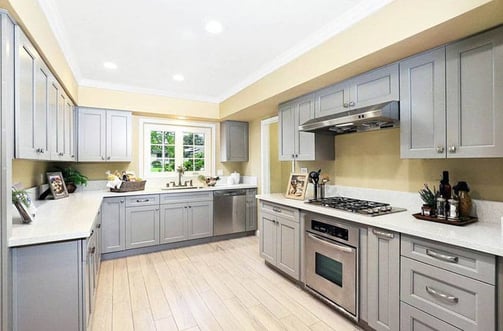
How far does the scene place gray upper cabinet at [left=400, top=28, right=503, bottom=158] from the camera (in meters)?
1.55

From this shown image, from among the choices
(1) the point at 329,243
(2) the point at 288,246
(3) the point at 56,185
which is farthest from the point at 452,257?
(3) the point at 56,185

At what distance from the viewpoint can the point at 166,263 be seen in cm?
333

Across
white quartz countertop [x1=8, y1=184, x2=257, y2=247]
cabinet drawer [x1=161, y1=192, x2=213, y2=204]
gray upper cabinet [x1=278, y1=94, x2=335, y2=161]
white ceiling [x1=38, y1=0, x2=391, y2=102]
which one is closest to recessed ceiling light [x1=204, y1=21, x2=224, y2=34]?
white ceiling [x1=38, y1=0, x2=391, y2=102]

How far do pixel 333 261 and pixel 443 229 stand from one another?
93 centimetres

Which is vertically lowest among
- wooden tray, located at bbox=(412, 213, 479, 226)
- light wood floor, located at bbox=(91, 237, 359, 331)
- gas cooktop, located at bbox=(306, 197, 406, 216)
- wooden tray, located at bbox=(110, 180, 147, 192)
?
light wood floor, located at bbox=(91, 237, 359, 331)

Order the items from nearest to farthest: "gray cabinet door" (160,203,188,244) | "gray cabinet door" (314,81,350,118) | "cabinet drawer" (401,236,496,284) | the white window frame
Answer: "cabinet drawer" (401,236,496,284) → "gray cabinet door" (314,81,350,118) → "gray cabinet door" (160,203,188,244) → the white window frame

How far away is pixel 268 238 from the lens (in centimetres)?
312

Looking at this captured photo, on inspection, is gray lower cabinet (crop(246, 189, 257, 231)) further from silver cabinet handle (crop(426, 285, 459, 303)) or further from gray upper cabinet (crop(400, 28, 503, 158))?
silver cabinet handle (crop(426, 285, 459, 303))

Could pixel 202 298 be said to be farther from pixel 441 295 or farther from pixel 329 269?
pixel 441 295

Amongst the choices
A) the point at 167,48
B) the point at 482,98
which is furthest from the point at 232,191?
the point at 482,98

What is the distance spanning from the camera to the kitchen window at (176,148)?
14.4 feet

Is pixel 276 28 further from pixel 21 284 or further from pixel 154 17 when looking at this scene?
pixel 21 284

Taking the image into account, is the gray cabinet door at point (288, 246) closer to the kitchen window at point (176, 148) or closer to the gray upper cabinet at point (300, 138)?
the gray upper cabinet at point (300, 138)

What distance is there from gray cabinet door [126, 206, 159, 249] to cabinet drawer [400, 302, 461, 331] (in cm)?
321
